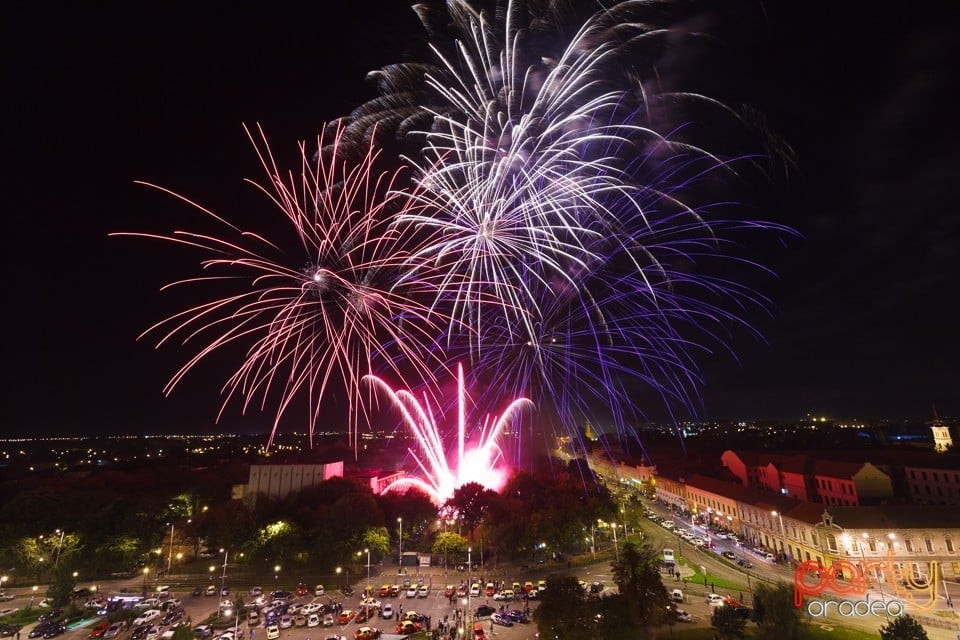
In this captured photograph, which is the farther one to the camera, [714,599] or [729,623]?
[714,599]

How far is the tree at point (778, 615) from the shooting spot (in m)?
22.1

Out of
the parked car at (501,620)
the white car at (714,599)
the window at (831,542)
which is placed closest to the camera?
the parked car at (501,620)

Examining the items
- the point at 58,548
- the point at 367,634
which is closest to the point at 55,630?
the point at 58,548

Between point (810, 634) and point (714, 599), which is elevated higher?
point (810, 634)

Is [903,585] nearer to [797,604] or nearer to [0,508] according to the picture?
[797,604]

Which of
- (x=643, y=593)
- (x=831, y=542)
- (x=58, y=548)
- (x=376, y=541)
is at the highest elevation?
(x=643, y=593)

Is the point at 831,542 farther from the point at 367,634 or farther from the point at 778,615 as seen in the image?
the point at 367,634

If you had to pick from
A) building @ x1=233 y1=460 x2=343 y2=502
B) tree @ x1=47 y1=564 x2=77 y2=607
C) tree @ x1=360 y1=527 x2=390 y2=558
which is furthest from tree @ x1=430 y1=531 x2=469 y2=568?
tree @ x1=47 y1=564 x2=77 y2=607

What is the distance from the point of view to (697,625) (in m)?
25.7

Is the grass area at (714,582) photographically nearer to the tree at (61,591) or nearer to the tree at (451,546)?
the tree at (451,546)

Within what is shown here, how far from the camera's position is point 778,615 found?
73.6 ft

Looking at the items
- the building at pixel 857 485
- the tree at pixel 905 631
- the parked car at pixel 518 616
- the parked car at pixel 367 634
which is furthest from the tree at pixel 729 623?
the building at pixel 857 485

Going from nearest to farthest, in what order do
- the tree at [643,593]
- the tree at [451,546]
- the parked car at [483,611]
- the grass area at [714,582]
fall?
the tree at [643,593] → the parked car at [483,611] → the grass area at [714,582] → the tree at [451,546]

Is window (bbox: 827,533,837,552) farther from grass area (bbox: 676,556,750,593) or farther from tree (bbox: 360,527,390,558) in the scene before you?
tree (bbox: 360,527,390,558)
